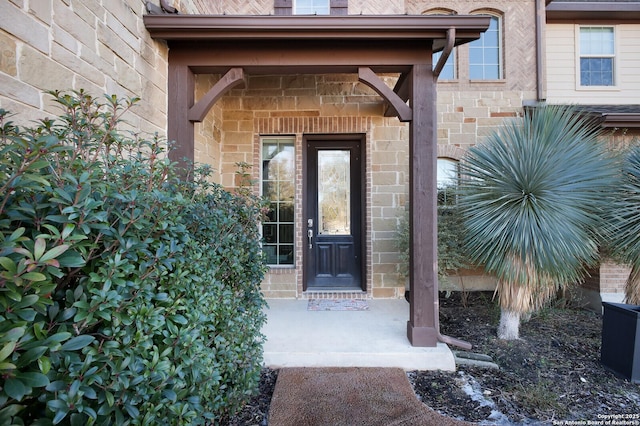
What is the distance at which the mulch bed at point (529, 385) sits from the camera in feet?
8.00

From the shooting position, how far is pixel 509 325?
377 cm

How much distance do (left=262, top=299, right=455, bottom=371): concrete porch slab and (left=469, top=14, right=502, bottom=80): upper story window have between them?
15.6ft

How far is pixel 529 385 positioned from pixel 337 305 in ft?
8.16

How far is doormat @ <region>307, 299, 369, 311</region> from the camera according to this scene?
14.7 ft

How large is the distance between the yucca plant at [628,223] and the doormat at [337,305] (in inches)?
133

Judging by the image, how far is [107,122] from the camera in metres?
1.62

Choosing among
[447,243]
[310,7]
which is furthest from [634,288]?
[310,7]

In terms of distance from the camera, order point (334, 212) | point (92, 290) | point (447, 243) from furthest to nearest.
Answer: point (334, 212)
point (447, 243)
point (92, 290)

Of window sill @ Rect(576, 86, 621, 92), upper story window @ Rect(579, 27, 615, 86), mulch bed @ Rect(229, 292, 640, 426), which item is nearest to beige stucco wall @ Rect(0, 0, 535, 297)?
window sill @ Rect(576, 86, 621, 92)

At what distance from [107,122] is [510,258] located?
12.8 feet

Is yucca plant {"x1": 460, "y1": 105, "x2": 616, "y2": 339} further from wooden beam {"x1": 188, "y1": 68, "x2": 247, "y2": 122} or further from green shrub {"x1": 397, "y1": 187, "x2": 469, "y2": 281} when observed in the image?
wooden beam {"x1": 188, "y1": 68, "x2": 247, "y2": 122}

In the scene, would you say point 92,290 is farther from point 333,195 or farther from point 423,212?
point 333,195

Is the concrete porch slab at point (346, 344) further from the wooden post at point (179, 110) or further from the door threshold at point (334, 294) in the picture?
the wooden post at point (179, 110)

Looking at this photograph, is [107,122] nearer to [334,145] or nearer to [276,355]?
[276,355]
